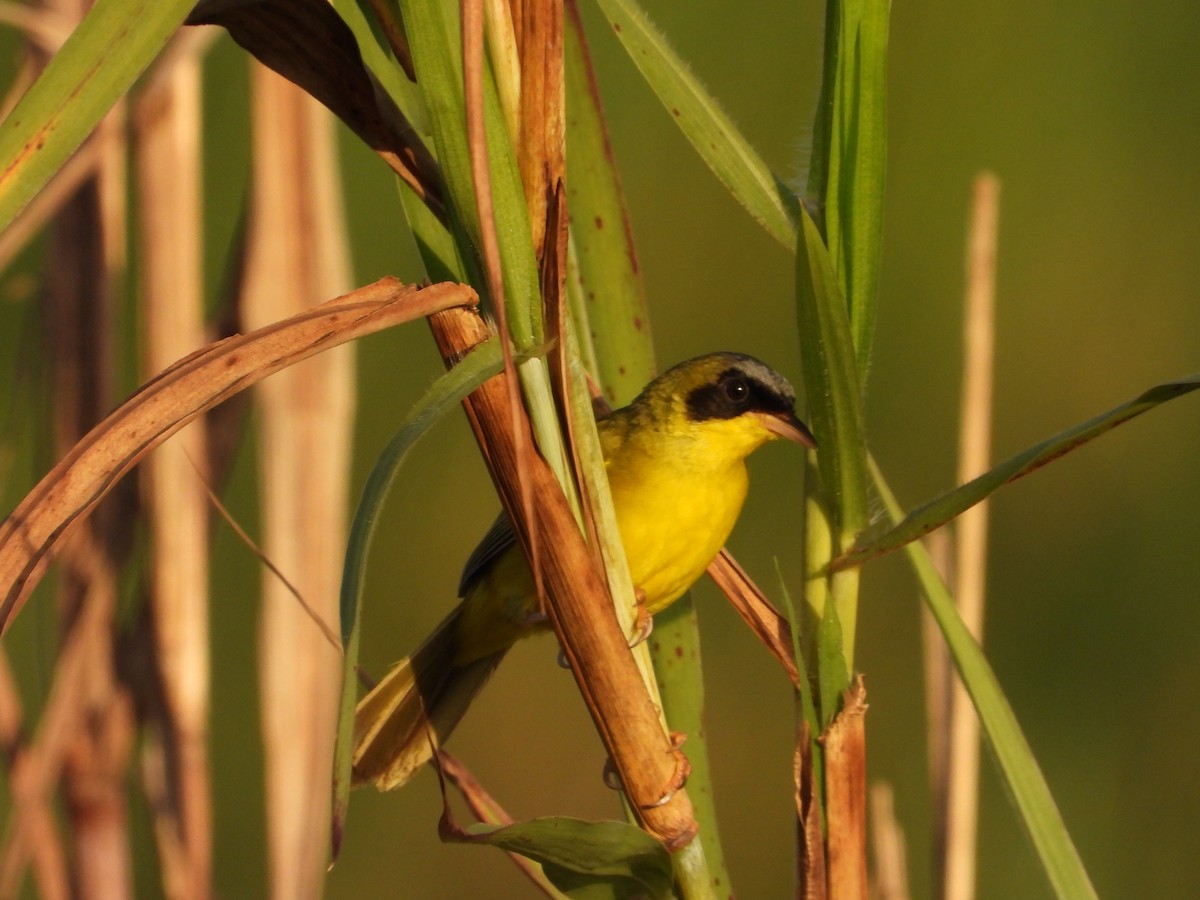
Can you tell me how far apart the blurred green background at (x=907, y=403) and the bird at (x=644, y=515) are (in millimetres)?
1683

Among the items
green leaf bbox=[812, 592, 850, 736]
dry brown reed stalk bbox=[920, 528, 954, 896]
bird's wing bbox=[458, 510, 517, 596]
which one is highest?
bird's wing bbox=[458, 510, 517, 596]

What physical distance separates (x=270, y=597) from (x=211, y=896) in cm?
57

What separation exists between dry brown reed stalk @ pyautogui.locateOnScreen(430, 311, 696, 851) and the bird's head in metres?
1.58

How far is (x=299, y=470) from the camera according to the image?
7.91 ft

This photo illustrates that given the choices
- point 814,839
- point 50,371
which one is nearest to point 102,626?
point 50,371

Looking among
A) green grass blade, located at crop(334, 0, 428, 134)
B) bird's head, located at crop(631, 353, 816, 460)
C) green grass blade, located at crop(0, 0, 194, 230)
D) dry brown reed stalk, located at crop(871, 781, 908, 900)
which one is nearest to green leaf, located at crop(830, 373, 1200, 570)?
green grass blade, located at crop(334, 0, 428, 134)

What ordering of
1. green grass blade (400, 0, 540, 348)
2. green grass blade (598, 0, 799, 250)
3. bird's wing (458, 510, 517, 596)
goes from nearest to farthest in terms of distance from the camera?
green grass blade (400, 0, 540, 348), green grass blade (598, 0, 799, 250), bird's wing (458, 510, 517, 596)

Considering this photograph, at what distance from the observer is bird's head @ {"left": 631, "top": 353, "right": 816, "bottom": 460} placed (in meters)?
2.69

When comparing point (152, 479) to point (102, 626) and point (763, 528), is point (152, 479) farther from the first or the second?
point (763, 528)

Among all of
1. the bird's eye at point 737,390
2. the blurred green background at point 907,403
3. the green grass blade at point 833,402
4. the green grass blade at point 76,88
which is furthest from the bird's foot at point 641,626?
the blurred green background at point 907,403

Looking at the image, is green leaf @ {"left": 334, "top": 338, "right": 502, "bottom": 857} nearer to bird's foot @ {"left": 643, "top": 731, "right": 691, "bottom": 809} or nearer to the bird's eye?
bird's foot @ {"left": 643, "top": 731, "right": 691, "bottom": 809}

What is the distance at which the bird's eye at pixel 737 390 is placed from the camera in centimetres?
273

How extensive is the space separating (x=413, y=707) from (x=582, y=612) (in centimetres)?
136

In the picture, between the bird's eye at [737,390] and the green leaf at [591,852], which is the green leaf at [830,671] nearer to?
the green leaf at [591,852]
